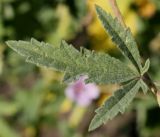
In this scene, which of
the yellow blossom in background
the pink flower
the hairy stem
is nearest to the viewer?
the hairy stem

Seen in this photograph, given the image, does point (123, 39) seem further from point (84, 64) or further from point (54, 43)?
point (54, 43)

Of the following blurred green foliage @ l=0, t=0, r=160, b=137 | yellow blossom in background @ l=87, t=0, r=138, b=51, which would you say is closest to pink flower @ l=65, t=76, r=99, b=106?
blurred green foliage @ l=0, t=0, r=160, b=137

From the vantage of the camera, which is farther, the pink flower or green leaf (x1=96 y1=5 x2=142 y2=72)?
the pink flower

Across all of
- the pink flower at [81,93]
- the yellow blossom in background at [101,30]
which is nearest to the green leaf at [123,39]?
the yellow blossom in background at [101,30]

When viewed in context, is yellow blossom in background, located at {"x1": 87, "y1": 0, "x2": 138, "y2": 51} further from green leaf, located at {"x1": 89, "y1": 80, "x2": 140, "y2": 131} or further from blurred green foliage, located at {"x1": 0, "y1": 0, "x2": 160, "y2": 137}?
green leaf, located at {"x1": 89, "y1": 80, "x2": 140, "y2": 131}

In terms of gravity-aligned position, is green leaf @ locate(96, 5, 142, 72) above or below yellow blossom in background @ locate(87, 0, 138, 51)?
below

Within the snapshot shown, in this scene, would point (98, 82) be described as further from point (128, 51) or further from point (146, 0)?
point (146, 0)

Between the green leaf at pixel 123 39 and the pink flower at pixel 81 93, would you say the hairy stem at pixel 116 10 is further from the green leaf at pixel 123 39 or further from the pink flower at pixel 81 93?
the pink flower at pixel 81 93
